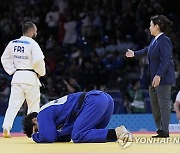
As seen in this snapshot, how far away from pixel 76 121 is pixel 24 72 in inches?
105

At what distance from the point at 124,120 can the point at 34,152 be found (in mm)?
6192

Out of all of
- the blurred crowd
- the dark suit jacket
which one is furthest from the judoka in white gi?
the blurred crowd

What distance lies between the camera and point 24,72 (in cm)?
955

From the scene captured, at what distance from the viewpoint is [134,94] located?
13.1 metres

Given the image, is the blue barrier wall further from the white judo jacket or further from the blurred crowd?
the white judo jacket

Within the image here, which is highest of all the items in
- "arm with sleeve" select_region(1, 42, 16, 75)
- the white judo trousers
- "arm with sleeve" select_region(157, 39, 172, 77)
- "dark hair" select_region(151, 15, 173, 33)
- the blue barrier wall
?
"dark hair" select_region(151, 15, 173, 33)

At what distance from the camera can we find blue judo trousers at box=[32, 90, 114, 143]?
7094 mm

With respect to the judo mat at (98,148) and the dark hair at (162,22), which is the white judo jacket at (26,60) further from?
the judo mat at (98,148)

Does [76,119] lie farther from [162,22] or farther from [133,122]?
[133,122]

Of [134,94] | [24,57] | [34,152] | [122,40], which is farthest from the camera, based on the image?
[122,40]

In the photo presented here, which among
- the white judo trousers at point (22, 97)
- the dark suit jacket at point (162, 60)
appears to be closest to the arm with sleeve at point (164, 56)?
the dark suit jacket at point (162, 60)

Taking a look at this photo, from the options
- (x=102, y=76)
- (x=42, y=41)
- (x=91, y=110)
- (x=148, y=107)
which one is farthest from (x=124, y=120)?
(x=42, y=41)

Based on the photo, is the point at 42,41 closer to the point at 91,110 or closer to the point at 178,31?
the point at 178,31

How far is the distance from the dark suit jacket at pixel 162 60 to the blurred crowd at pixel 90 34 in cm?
568
